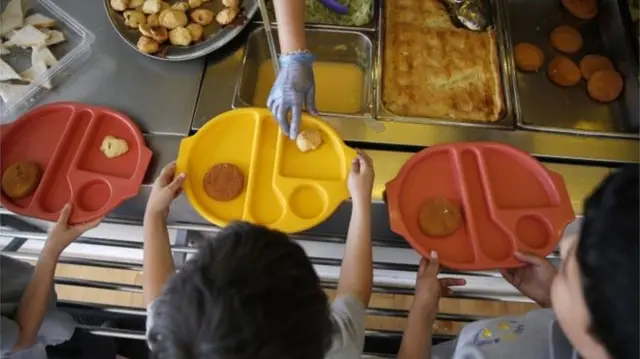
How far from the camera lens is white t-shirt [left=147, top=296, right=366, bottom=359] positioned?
960 millimetres

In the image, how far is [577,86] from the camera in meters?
1.32

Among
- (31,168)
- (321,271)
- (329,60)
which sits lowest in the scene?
(321,271)

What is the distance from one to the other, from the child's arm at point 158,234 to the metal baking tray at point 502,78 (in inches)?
17.9

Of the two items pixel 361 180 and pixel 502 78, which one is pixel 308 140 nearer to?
pixel 361 180

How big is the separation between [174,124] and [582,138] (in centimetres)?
85

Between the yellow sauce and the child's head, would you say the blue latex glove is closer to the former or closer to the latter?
the yellow sauce

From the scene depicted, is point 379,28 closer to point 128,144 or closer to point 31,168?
point 128,144

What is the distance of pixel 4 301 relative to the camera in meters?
1.01

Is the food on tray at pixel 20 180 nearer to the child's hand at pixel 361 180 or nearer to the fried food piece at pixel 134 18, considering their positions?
the fried food piece at pixel 134 18

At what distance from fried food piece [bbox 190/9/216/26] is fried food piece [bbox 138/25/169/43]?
0.07 m

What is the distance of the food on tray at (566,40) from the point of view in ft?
4.46

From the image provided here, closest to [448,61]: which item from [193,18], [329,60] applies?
[329,60]

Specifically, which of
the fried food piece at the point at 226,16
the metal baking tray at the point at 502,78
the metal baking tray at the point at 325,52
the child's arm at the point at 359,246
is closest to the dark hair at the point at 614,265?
the child's arm at the point at 359,246

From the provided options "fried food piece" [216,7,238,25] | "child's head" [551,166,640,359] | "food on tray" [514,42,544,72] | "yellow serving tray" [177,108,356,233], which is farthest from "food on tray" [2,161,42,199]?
"food on tray" [514,42,544,72]
